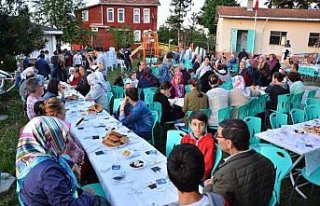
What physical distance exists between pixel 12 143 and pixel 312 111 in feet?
19.3

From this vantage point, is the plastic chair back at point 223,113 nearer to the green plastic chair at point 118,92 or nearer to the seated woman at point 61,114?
the seated woman at point 61,114

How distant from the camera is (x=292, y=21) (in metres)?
21.5

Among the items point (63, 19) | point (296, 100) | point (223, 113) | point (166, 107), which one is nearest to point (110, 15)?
point (63, 19)

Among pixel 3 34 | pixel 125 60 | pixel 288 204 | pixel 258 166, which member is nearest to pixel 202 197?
pixel 258 166

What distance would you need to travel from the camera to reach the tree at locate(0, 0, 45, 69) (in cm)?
890

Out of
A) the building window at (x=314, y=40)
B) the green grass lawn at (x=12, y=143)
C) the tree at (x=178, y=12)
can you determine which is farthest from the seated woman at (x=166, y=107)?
the tree at (x=178, y=12)

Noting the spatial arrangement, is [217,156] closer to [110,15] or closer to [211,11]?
[211,11]

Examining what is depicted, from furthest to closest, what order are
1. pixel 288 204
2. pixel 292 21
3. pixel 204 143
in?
pixel 292 21
pixel 288 204
pixel 204 143

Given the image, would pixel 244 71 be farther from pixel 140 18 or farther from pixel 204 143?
pixel 140 18

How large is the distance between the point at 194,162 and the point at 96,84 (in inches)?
200

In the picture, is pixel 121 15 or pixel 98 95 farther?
pixel 121 15

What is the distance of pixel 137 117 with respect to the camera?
4812 mm

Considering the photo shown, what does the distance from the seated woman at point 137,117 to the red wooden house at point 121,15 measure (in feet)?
103

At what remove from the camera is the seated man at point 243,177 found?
7.90 ft
